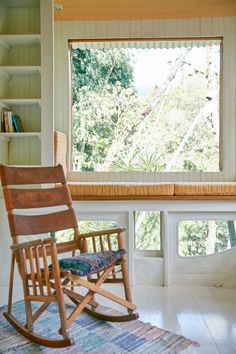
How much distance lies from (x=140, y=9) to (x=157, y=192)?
204 cm

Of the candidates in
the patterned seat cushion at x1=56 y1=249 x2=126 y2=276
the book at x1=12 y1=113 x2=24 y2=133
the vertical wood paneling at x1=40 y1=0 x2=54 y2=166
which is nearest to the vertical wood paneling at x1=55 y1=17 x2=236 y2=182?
the vertical wood paneling at x1=40 y1=0 x2=54 y2=166

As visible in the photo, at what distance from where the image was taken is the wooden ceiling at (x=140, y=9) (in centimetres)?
371

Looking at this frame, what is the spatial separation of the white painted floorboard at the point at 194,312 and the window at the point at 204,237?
333 millimetres

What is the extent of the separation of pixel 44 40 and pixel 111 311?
2.32m

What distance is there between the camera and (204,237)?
3.19 meters

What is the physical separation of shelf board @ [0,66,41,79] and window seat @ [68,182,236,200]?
3.82 ft

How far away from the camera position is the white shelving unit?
3174 millimetres

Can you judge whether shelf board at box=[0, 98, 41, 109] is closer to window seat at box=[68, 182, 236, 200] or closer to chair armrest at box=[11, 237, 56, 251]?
window seat at box=[68, 182, 236, 200]

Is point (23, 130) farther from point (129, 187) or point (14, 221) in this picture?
point (14, 221)

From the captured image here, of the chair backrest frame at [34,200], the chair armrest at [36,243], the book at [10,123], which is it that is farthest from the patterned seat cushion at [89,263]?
the book at [10,123]

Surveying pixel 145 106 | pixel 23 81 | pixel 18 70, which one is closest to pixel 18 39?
pixel 18 70

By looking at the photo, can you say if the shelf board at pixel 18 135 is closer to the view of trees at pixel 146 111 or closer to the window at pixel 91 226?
the view of trees at pixel 146 111

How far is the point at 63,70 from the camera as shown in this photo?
12.6 ft

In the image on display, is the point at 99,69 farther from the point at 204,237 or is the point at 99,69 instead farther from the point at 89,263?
the point at 89,263
